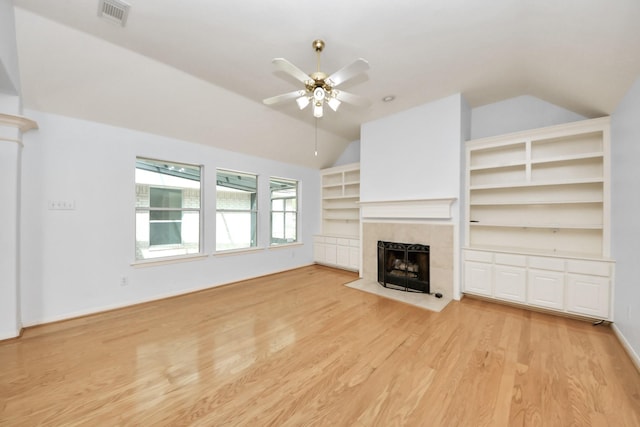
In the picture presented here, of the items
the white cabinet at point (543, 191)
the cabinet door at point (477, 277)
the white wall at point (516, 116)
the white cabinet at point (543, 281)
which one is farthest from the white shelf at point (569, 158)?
the cabinet door at point (477, 277)

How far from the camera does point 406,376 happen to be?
1.89 meters

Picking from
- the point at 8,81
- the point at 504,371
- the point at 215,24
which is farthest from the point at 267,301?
the point at 8,81

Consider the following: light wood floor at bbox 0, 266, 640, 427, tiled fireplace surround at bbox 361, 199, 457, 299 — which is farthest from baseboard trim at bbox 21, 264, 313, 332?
tiled fireplace surround at bbox 361, 199, 457, 299

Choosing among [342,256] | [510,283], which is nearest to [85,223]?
[342,256]

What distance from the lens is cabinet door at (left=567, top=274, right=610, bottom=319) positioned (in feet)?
8.81

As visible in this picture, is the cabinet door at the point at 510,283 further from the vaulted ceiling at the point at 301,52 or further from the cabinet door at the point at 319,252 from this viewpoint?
the cabinet door at the point at 319,252

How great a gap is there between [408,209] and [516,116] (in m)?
2.14

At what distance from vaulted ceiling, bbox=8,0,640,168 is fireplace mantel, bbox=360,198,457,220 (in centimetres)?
160

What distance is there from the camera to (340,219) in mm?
6047

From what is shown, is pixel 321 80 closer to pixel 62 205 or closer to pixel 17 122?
pixel 17 122

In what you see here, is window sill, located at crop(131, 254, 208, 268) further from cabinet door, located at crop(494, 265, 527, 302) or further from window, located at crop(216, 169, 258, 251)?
cabinet door, located at crop(494, 265, 527, 302)

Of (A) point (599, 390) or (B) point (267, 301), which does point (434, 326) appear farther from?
(B) point (267, 301)

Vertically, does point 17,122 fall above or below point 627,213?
above

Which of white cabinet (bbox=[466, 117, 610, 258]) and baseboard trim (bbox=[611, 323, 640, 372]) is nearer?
baseboard trim (bbox=[611, 323, 640, 372])
